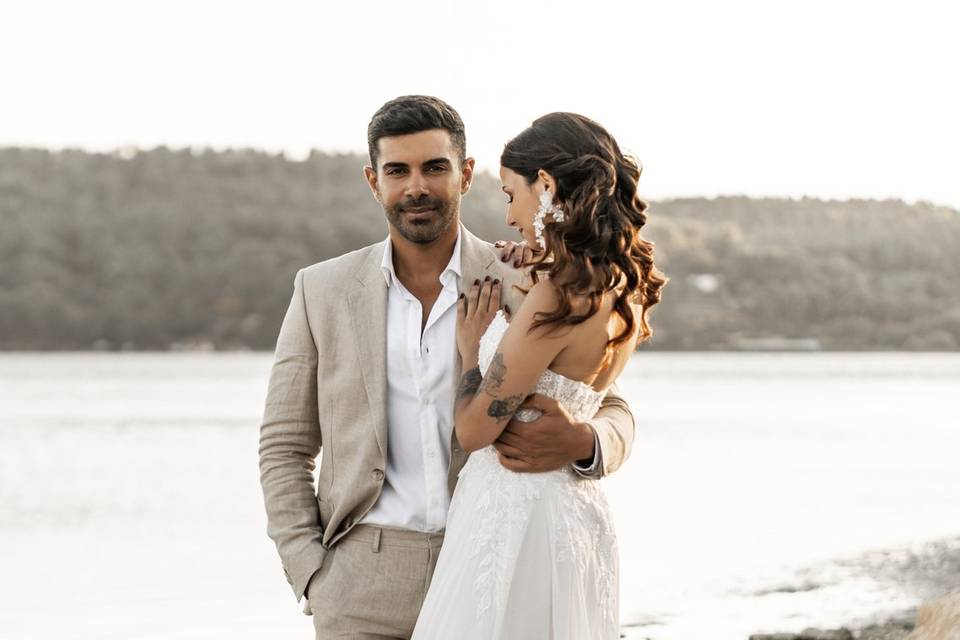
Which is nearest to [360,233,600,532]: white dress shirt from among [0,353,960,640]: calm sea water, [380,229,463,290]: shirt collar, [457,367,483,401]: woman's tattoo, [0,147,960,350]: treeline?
[380,229,463,290]: shirt collar

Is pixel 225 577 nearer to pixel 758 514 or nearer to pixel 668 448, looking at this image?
pixel 758 514

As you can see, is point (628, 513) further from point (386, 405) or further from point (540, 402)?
point (540, 402)

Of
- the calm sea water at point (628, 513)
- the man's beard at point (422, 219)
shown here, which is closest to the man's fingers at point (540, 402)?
the man's beard at point (422, 219)

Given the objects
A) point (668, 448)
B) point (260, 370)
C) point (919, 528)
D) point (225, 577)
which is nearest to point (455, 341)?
point (225, 577)

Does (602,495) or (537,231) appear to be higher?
(537,231)

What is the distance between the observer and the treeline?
83.4 meters

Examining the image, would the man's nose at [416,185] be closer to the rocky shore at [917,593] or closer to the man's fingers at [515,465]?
the man's fingers at [515,465]

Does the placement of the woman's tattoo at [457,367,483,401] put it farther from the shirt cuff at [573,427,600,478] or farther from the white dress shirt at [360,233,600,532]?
the shirt cuff at [573,427,600,478]

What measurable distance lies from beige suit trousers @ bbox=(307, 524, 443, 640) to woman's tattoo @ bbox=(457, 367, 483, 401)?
426mm

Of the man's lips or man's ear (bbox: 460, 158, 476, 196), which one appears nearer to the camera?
the man's lips

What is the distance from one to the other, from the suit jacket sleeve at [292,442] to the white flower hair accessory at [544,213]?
765 mm

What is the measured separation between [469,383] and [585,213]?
531mm

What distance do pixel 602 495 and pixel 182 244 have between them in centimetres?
8780

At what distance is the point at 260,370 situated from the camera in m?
81.1
